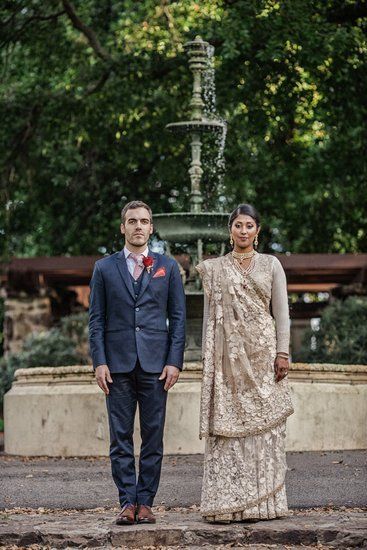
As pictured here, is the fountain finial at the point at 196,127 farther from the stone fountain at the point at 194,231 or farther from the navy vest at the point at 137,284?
the navy vest at the point at 137,284

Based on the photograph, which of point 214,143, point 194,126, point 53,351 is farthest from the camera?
point 214,143

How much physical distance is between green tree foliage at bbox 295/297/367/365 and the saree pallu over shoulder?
396 inches

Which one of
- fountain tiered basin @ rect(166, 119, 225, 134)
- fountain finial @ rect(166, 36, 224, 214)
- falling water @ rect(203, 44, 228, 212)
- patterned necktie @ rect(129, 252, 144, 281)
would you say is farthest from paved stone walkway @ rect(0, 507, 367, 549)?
falling water @ rect(203, 44, 228, 212)

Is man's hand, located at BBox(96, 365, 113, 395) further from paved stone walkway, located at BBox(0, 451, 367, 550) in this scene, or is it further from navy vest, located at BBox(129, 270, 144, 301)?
paved stone walkway, located at BBox(0, 451, 367, 550)

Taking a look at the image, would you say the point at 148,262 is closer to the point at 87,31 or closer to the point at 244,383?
the point at 244,383

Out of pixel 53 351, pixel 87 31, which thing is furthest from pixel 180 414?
pixel 87 31

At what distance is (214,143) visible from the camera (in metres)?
19.5

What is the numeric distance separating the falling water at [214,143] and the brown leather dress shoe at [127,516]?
9985 millimetres

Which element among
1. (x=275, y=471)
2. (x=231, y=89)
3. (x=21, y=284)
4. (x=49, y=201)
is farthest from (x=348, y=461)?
(x=49, y=201)

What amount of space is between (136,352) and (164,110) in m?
13.4

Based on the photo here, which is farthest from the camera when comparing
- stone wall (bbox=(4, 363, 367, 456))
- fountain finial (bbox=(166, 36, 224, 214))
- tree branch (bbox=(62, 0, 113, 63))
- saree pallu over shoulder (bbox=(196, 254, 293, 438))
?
tree branch (bbox=(62, 0, 113, 63))

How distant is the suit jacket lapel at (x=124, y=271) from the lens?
6.79 m

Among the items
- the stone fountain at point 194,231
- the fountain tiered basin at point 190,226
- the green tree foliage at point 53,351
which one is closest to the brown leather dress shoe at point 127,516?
the stone fountain at point 194,231

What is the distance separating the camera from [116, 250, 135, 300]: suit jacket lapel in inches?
267
